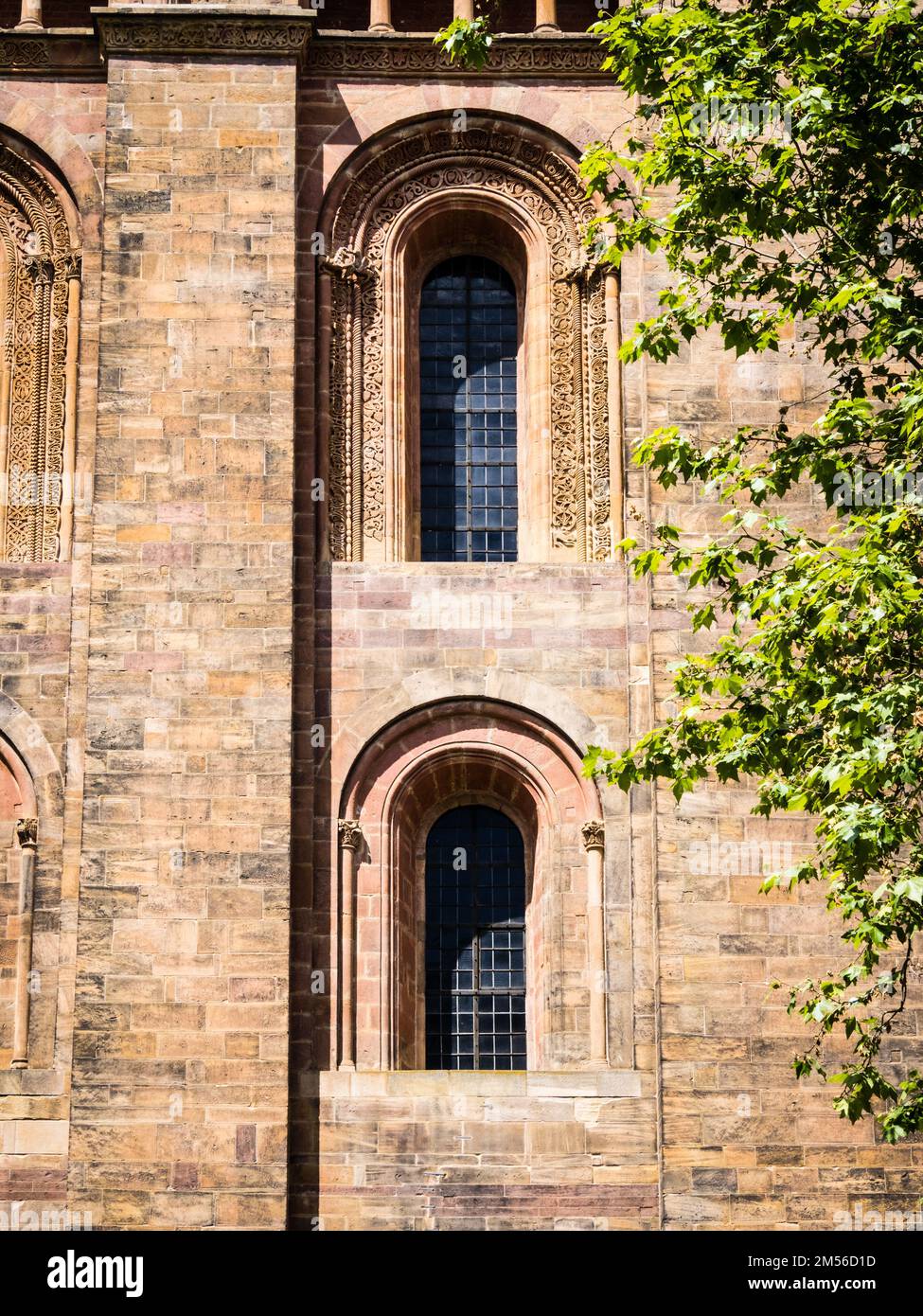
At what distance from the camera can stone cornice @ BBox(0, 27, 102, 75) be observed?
92.2 ft

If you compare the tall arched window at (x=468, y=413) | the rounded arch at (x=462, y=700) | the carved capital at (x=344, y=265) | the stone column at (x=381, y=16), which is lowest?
the rounded arch at (x=462, y=700)

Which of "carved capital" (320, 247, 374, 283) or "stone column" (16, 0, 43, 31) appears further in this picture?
"stone column" (16, 0, 43, 31)

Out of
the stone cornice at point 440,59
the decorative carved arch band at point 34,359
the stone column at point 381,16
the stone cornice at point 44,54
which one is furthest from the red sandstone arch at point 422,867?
the stone cornice at point 44,54

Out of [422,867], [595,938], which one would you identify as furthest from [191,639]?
[595,938]

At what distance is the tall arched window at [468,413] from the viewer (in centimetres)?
2767

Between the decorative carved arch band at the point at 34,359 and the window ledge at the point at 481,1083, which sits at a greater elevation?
the decorative carved arch band at the point at 34,359

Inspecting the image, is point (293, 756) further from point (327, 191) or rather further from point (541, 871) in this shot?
point (327, 191)

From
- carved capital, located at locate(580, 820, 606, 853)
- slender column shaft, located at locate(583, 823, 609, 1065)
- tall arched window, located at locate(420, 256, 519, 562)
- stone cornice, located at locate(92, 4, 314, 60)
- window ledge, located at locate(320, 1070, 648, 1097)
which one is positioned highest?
stone cornice, located at locate(92, 4, 314, 60)

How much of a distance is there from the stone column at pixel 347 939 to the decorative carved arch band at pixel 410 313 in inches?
A: 131

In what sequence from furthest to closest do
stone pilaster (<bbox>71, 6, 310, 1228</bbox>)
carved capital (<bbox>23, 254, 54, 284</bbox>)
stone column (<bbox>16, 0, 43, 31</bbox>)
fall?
stone column (<bbox>16, 0, 43, 31</bbox>), carved capital (<bbox>23, 254, 54, 284</bbox>), stone pilaster (<bbox>71, 6, 310, 1228</bbox>)

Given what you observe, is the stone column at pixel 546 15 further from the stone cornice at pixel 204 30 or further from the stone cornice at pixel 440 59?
the stone cornice at pixel 204 30

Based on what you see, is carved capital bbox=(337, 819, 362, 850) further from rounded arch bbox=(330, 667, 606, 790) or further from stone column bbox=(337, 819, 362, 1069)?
rounded arch bbox=(330, 667, 606, 790)

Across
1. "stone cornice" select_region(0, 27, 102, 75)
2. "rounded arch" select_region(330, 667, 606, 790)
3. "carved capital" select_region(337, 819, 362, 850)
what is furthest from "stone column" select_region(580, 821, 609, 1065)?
"stone cornice" select_region(0, 27, 102, 75)

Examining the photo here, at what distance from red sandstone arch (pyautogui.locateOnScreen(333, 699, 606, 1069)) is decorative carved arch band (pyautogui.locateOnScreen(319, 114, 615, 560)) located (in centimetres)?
231
